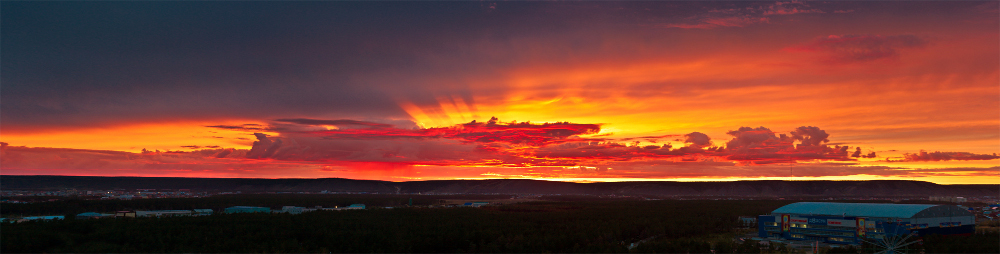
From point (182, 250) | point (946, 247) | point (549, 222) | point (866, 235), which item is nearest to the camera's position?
point (946, 247)

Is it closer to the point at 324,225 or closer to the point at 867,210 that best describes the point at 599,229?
the point at 867,210

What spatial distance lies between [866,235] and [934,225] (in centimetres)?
889

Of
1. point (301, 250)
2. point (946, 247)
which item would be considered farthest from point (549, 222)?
point (946, 247)

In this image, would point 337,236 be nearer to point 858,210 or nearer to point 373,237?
point 373,237

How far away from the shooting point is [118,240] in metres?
70.6

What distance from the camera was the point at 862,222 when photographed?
7131 centimetres

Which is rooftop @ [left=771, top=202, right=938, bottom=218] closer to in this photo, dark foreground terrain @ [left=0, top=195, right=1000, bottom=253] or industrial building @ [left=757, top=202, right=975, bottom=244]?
industrial building @ [left=757, top=202, right=975, bottom=244]

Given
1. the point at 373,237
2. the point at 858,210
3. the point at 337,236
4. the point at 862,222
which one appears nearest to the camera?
the point at 862,222

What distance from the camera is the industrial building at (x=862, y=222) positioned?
229ft

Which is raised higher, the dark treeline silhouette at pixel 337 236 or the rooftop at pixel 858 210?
the rooftop at pixel 858 210

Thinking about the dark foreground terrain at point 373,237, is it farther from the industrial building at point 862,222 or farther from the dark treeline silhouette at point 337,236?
the industrial building at point 862,222

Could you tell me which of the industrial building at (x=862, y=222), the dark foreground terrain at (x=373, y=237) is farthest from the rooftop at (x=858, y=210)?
the dark foreground terrain at (x=373, y=237)

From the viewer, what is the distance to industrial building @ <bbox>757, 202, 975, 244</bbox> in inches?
2749

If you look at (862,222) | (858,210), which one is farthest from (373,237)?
(858,210)
